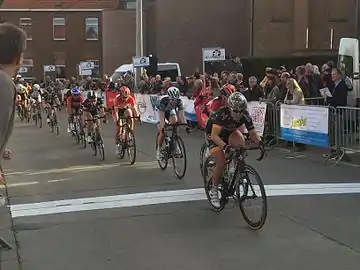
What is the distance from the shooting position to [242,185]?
7.77 meters

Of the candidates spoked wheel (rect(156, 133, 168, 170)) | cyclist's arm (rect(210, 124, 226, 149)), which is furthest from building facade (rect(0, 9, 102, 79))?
cyclist's arm (rect(210, 124, 226, 149))

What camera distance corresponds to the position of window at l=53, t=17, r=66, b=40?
225ft

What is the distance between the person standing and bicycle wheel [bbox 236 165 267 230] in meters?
4.21

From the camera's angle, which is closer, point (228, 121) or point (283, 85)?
point (228, 121)

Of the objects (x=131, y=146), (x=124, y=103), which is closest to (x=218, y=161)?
(x=131, y=146)

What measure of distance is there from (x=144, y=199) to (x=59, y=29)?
2420 inches

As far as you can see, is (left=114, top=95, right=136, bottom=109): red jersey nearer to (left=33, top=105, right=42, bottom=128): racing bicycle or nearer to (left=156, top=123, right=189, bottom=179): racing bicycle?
(left=156, top=123, right=189, bottom=179): racing bicycle

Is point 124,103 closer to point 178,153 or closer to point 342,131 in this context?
point 178,153

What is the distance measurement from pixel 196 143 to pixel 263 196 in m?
10.5

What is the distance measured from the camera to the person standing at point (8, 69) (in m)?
3.61

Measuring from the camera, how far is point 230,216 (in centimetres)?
851

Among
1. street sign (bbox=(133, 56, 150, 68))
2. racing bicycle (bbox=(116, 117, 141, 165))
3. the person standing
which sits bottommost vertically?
racing bicycle (bbox=(116, 117, 141, 165))

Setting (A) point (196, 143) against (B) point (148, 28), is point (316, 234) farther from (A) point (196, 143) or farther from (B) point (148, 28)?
(B) point (148, 28)

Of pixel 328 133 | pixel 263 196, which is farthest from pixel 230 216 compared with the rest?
pixel 328 133
